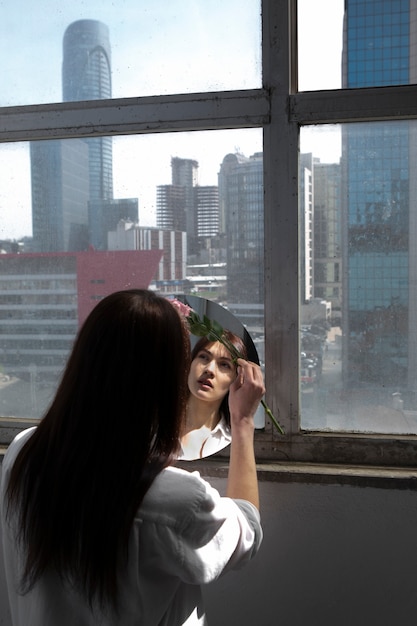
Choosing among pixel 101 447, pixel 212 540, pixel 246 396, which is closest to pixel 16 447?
pixel 101 447

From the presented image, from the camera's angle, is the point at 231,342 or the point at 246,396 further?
the point at 231,342

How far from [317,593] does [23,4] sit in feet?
5.73

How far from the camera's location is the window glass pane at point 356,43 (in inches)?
56.6

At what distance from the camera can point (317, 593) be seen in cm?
142

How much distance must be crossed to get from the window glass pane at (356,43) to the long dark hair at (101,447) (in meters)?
0.91

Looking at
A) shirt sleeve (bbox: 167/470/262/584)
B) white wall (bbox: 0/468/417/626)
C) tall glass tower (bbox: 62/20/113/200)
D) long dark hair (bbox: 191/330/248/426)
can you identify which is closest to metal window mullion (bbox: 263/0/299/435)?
long dark hair (bbox: 191/330/248/426)

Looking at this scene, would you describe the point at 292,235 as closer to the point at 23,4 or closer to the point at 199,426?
the point at 199,426

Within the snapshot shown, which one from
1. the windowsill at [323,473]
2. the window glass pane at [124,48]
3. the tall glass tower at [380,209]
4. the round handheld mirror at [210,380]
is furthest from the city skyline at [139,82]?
the windowsill at [323,473]

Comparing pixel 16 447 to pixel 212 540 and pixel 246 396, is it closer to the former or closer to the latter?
pixel 212 540

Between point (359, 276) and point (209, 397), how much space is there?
19.2 inches

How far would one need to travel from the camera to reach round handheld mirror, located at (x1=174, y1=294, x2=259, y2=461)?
4.65 feet

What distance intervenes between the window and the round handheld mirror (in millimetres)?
111

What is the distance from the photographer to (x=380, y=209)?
1.46 meters

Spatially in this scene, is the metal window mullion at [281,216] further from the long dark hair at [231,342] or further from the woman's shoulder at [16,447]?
the woman's shoulder at [16,447]
